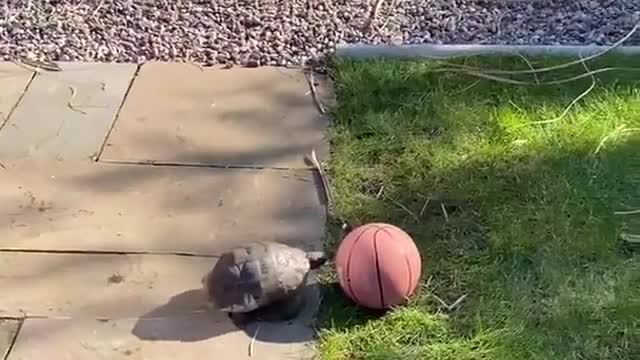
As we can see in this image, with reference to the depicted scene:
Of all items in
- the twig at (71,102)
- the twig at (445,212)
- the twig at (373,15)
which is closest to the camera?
the twig at (445,212)

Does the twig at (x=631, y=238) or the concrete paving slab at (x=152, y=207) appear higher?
the twig at (x=631, y=238)

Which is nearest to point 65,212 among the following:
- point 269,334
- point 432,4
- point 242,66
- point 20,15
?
point 269,334

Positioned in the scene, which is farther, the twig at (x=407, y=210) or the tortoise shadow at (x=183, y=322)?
the twig at (x=407, y=210)

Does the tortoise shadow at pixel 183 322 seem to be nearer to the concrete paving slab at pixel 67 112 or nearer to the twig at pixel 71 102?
the concrete paving slab at pixel 67 112

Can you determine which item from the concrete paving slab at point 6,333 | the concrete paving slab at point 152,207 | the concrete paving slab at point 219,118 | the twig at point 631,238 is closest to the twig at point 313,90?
the concrete paving slab at point 219,118

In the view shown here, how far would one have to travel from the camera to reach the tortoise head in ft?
8.86

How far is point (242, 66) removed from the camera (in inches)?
152

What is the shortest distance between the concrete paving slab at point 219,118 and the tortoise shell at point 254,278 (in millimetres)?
719

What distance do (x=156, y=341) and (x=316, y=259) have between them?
1.49 feet

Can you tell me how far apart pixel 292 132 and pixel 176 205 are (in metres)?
0.55

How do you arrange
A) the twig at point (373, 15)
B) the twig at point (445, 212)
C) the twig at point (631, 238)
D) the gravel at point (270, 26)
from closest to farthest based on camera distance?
the twig at point (631, 238)
the twig at point (445, 212)
the gravel at point (270, 26)
the twig at point (373, 15)

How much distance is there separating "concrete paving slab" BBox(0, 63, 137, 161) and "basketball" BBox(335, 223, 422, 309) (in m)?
1.10

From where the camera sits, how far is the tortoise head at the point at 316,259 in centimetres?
270

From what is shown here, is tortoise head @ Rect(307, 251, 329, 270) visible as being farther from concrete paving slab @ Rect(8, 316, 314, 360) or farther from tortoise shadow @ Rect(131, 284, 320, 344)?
concrete paving slab @ Rect(8, 316, 314, 360)
